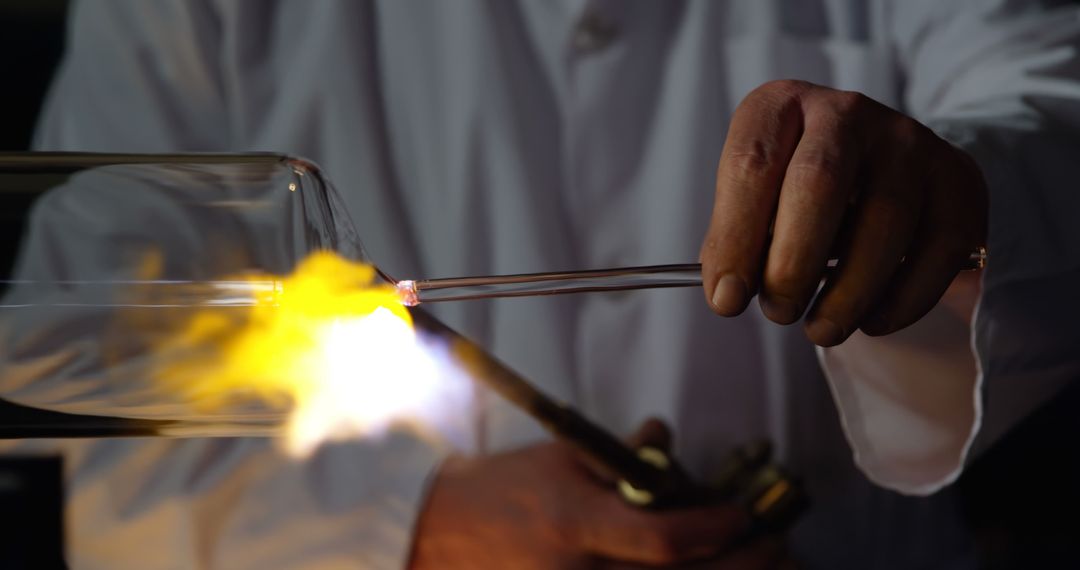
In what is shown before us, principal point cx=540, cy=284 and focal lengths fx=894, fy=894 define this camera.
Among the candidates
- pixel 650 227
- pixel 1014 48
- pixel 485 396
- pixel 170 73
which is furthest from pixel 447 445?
pixel 1014 48

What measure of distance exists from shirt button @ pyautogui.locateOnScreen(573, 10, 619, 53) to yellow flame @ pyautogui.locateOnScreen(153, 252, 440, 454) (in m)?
0.41

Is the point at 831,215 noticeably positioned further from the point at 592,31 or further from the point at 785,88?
the point at 592,31

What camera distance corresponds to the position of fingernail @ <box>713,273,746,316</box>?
26 cm

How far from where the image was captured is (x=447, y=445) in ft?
1.99

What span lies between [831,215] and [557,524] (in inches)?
11.6

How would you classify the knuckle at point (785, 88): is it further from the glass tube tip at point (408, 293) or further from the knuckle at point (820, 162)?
the glass tube tip at point (408, 293)

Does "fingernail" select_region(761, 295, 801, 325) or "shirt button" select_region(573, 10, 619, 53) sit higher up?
"fingernail" select_region(761, 295, 801, 325)

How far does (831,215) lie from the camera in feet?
0.91

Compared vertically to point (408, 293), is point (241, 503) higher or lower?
lower

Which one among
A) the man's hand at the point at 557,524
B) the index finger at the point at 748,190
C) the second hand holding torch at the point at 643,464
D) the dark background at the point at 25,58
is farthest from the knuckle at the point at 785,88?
the dark background at the point at 25,58

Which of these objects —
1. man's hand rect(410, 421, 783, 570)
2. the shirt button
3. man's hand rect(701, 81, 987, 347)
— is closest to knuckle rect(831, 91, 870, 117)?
man's hand rect(701, 81, 987, 347)

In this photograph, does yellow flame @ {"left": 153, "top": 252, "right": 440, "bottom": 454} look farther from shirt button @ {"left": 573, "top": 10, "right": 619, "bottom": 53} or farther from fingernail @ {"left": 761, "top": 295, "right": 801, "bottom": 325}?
shirt button @ {"left": 573, "top": 10, "right": 619, "bottom": 53}

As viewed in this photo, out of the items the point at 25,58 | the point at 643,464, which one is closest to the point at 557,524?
the point at 643,464

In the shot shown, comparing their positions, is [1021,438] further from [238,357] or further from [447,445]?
[238,357]
